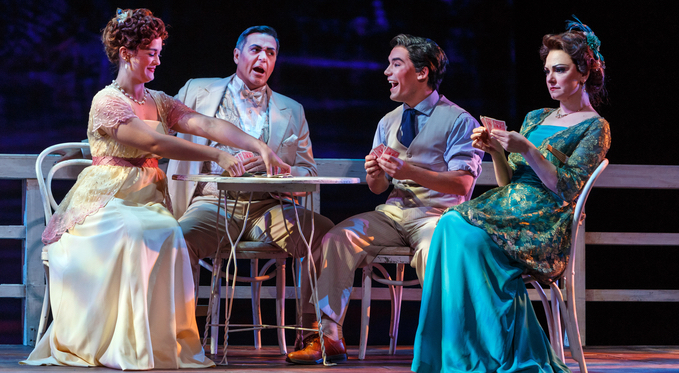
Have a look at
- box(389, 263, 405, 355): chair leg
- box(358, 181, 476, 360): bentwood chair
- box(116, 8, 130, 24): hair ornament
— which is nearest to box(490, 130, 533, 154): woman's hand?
box(358, 181, 476, 360): bentwood chair

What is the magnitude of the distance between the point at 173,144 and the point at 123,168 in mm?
261

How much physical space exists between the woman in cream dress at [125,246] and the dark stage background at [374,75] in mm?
1254

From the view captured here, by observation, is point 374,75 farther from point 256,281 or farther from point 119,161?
point 119,161

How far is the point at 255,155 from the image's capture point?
10.3ft

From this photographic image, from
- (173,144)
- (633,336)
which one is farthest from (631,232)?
(173,144)

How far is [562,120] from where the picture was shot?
2.84 m

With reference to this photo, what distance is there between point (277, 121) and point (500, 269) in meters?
1.44

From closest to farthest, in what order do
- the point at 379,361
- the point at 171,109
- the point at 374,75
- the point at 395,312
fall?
the point at 379,361 < the point at 171,109 < the point at 395,312 < the point at 374,75

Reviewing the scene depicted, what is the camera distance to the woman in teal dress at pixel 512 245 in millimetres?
2467

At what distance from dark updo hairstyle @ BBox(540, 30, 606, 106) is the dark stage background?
3.92 ft

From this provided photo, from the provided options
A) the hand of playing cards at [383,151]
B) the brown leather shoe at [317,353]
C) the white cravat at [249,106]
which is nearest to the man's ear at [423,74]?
the hand of playing cards at [383,151]

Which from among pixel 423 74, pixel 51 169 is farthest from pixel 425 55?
pixel 51 169

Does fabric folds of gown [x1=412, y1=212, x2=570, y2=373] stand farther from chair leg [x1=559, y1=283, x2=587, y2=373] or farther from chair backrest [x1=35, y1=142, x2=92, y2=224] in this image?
chair backrest [x1=35, y1=142, x2=92, y2=224]

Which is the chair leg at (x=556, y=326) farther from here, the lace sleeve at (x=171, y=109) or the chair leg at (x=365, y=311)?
the lace sleeve at (x=171, y=109)
